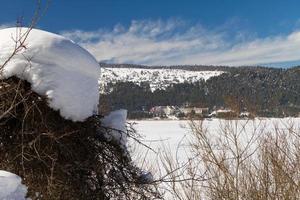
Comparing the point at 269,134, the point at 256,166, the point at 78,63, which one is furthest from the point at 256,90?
the point at 78,63

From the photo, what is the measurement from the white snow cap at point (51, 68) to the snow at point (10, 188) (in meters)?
0.57

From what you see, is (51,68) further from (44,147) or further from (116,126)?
(116,126)

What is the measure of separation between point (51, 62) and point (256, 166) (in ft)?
20.6

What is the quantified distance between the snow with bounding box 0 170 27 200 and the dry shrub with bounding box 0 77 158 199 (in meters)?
0.41

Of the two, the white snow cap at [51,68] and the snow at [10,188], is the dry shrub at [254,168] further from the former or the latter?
the snow at [10,188]

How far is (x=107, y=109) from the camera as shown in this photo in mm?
3021

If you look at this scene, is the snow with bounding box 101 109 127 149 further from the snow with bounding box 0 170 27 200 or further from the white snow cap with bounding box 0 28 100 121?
the snow with bounding box 0 170 27 200

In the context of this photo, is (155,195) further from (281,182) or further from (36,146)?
(281,182)

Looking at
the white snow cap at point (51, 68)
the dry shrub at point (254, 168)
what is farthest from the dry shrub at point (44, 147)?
the dry shrub at point (254, 168)

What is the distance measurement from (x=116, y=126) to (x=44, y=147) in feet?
1.69

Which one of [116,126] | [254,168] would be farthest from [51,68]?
[254,168]

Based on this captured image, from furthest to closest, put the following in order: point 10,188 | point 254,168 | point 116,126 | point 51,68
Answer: point 254,168
point 116,126
point 51,68
point 10,188

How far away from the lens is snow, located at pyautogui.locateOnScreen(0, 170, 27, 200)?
172cm

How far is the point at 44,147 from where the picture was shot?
2.31m
